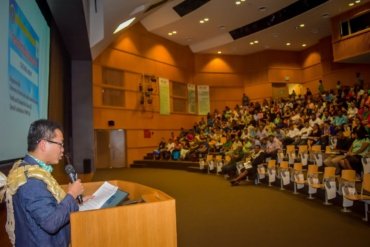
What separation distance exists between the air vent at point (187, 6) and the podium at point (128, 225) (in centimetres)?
1013

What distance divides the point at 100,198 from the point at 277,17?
11876mm

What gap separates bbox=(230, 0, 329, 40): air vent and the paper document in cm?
1086

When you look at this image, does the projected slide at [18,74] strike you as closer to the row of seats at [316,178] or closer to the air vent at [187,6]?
the row of seats at [316,178]

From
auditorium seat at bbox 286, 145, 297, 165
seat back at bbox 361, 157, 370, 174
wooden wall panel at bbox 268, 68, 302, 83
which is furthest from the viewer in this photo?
wooden wall panel at bbox 268, 68, 302, 83

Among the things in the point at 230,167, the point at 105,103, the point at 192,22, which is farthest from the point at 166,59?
→ the point at 230,167

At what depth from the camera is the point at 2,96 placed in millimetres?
1841

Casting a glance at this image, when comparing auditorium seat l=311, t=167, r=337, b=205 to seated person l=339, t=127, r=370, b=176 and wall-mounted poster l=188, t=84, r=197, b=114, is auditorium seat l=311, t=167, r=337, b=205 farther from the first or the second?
wall-mounted poster l=188, t=84, r=197, b=114

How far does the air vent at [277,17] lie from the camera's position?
1072 cm

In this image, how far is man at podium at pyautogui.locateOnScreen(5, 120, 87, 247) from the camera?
115cm

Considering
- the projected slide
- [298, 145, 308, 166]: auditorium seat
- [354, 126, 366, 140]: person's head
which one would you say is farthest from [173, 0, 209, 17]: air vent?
the projected slide

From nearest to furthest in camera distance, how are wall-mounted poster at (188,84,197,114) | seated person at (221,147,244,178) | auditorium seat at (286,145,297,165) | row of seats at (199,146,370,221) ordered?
row of seats at (199,146,370,221)
auditorium seat at (286,145,297,165)
seated person at (221,147,244,178)
wall-mounted poster at (188,84,197,114)

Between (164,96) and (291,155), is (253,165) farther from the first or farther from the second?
(164,96)

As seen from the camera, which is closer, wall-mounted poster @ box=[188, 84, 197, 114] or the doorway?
the doorway

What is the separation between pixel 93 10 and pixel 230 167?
4.88 m
